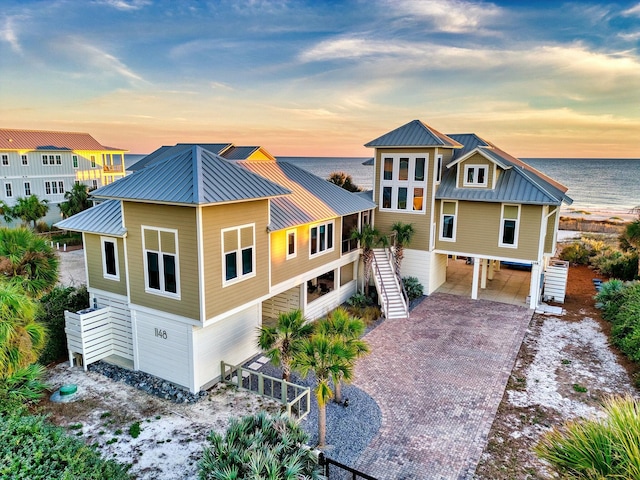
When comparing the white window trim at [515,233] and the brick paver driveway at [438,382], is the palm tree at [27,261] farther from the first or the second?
the white window trim at [515,233]

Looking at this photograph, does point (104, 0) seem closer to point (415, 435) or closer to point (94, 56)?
point (94, 56)

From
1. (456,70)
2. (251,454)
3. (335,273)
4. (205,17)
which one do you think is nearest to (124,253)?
(251,454)

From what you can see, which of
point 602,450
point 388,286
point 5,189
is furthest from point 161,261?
point 5,189

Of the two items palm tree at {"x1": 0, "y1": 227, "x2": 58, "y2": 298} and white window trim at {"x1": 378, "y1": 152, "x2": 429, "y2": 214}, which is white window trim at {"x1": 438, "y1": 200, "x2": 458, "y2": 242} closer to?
white window trim at {"x1": 378, "y1": 152, "x2": 429, "y2": 214}

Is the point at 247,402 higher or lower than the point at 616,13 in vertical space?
lower

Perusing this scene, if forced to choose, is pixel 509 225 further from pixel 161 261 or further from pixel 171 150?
pixel 171 150

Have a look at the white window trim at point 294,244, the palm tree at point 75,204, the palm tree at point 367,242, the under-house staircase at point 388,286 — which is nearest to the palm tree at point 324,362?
the white window trim at point 294,244
